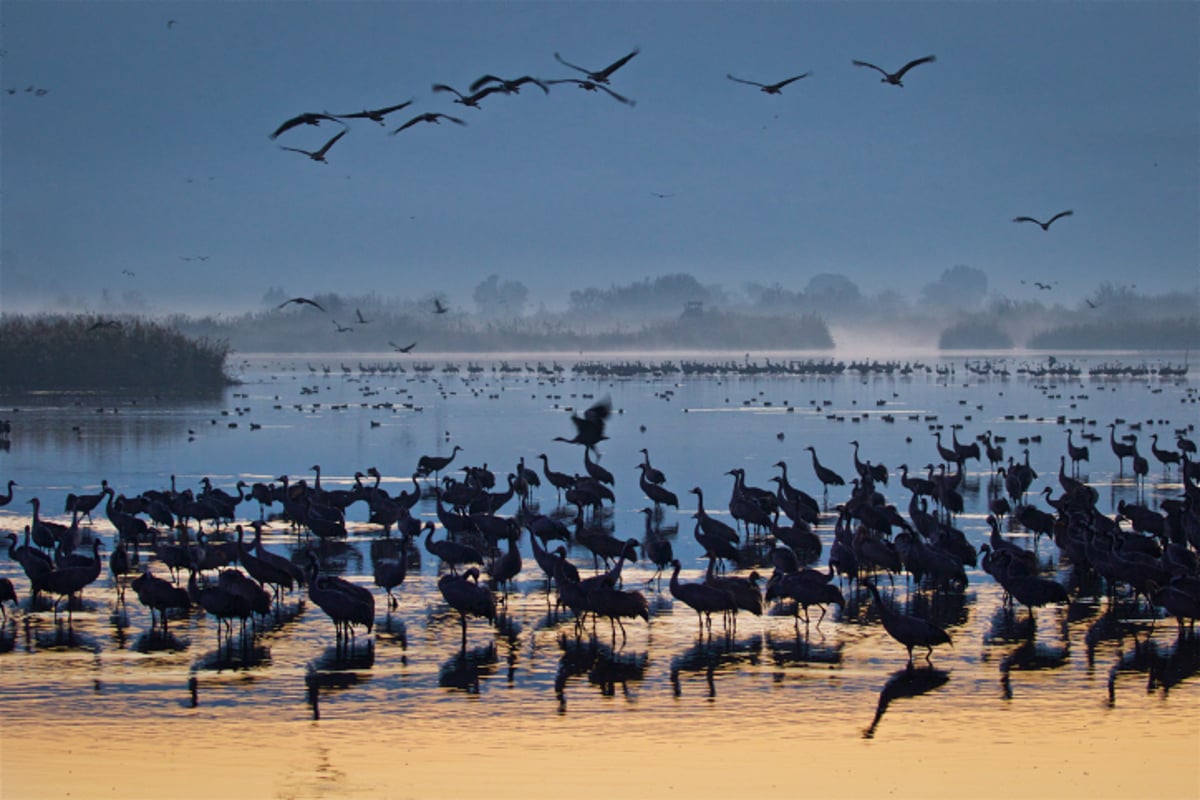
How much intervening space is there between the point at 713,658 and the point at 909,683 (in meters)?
1.67

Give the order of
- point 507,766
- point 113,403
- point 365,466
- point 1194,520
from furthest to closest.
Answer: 1. point 113,403
2. point 365,466
3. point 1194,520
4. point 507,766

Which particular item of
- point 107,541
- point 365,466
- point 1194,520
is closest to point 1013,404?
point 365,466

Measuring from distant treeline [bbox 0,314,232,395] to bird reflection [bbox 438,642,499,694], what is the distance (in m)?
48.0

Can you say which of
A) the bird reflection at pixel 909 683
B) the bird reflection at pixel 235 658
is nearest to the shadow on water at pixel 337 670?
the bird reflection at pixel 235 658

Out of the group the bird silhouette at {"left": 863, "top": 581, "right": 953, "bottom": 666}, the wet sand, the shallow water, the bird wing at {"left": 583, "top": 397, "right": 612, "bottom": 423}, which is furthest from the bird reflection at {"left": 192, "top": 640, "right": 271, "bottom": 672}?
the bird wing at {"left": 583, "top": 397, "right": 612, "bottom": 423}

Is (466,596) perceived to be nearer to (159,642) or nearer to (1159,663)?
(159,642)

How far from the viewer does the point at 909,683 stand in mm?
10086

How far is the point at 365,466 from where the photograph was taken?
1064 inches

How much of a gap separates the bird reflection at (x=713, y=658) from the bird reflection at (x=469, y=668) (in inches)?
60.6

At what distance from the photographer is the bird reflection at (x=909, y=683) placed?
31.8ft

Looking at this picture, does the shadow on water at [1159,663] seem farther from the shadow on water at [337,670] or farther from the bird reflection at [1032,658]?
the shadow on water at [337,670]

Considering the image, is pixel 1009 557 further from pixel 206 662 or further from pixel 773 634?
pixel 206 662

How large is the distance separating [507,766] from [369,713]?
1.46 metres

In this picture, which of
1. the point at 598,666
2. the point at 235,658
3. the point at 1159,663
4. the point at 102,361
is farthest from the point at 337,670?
the point at 102,361
